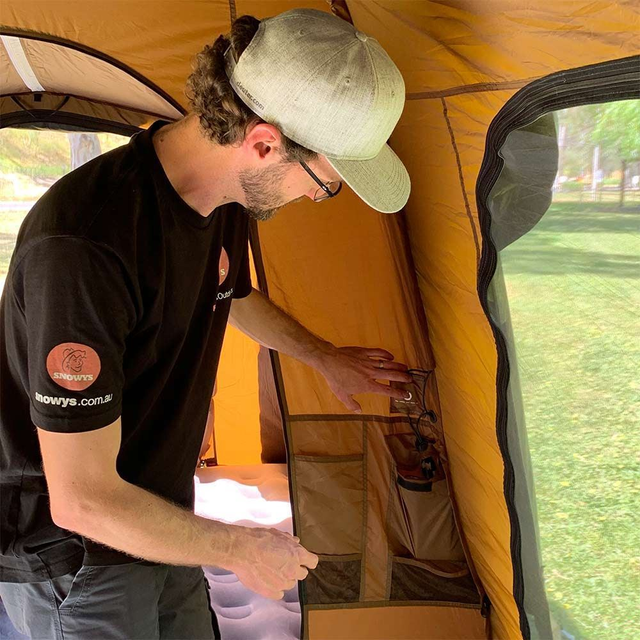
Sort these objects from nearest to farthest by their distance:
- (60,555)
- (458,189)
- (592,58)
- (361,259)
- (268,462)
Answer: (592,58) → (60,555) → (458,189) → (361,259) → (268,462)

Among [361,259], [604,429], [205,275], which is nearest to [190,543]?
[205,275]

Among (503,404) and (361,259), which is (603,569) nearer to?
(503,404)

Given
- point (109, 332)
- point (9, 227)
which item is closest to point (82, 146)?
point (9, 227)

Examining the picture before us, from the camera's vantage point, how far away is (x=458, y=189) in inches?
55.7

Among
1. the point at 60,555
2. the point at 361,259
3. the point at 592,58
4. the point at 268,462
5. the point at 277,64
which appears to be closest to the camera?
the point at 592,58

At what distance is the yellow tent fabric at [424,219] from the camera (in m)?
1.14

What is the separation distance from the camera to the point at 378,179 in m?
1.17

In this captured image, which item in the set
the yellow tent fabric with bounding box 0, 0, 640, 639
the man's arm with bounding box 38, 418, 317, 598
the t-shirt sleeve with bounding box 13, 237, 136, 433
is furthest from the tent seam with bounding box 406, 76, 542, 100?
the man's arm with bounding box 38, 418, 317, 598

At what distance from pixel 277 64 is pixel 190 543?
29.2 inches

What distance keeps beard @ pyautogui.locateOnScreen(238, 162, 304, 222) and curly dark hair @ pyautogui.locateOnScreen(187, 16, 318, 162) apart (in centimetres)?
4

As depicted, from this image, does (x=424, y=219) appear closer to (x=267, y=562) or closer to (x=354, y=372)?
(x=354, y=372)

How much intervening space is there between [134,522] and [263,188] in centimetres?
56

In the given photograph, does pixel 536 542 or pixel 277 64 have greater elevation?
pixel 277 64

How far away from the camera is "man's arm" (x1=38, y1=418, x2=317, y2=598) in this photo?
3.17 feet
